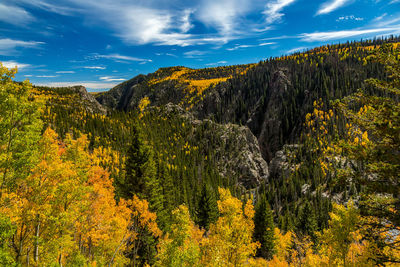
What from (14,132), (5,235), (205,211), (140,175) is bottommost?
(205,211)

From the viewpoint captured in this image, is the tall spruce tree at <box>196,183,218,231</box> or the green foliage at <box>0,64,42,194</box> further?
the tall spruce tree at <box>196,183,218,231</box>

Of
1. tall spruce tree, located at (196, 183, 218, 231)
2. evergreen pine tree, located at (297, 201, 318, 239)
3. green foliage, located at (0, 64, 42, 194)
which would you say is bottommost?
evergreen pine tree, located at (297, 201, 318, 239)

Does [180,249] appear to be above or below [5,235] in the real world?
below

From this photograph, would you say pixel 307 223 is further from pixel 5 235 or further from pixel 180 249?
pixel 5 235

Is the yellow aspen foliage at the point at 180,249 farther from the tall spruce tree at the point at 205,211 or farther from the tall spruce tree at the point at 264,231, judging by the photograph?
the tall spruce tree at the point at 264,231

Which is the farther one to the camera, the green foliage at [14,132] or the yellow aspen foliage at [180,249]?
the yellow aspen foliage at [180,249]

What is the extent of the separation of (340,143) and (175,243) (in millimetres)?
12923

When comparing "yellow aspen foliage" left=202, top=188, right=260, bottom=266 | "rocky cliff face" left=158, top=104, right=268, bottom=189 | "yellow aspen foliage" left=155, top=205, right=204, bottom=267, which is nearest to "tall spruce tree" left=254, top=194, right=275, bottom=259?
"yellow aspen foliage" left=202, top=188, right=260, bottom=266

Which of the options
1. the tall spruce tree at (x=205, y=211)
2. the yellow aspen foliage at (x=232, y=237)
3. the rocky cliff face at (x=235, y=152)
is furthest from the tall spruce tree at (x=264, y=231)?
the rocky cliff face at (x=235, y=152)

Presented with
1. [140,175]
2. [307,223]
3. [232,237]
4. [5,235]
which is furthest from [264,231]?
[5,235]

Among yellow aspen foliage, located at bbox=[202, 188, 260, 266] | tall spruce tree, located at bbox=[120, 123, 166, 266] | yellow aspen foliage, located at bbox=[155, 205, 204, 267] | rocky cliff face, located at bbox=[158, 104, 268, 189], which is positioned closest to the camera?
yellow aspen foliage, located at bbox=[155, 205, 204, 267]

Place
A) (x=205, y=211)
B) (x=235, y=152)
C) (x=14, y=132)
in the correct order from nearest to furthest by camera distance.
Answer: (x=14, y=132)
(x=205, y=211)
(x=235, y=152)

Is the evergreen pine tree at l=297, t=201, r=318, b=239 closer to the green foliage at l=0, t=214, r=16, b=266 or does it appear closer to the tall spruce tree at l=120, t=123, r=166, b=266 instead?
the tall spruce tree at l=120, t=123, r=166, b=266

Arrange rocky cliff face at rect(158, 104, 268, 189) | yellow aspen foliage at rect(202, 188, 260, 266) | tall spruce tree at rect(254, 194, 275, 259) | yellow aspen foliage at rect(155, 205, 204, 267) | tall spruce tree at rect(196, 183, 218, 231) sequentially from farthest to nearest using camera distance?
rocky cliff face at rect(158, 104, 268, 189)
tall spruce tree at rect(196, 183, 218, 231)
tall spruce tree at rect(254, 194, 275, 259)
yellow aspen foliage at rect(202, 188, 260, 266)
yellow aspen foliage at rect(155, 205, 204, 267)
